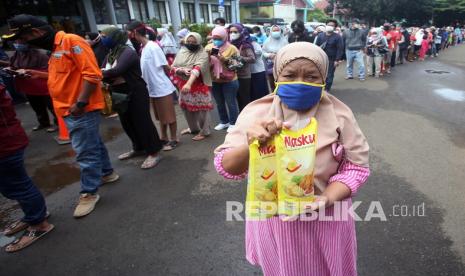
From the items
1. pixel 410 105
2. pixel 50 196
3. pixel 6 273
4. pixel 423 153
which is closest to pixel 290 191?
pixel 6 273

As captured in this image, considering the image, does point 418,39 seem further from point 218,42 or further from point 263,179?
point 263,179

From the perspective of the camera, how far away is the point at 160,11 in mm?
22781

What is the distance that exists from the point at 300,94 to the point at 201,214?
217cm

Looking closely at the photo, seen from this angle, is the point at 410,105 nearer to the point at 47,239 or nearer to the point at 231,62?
the point at 231,62

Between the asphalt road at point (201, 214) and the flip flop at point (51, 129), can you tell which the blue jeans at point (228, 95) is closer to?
the asphalt road at point (201, 214)

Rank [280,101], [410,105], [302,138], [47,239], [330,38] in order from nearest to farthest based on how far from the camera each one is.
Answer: [302,138]
[280,101]
[47,239]
[410,105]
[330,38]

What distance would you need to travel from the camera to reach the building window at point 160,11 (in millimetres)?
22438

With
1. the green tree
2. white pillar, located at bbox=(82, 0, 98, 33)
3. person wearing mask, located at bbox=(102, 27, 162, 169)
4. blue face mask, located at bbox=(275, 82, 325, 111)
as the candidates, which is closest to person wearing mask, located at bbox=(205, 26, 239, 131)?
person wearing mask, located at bbox=(102, 27, 162, 169)

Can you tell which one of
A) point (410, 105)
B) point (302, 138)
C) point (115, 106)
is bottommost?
point (410, 105)

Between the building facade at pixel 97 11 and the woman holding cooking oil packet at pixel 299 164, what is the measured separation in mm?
8191

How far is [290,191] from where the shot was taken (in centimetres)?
114

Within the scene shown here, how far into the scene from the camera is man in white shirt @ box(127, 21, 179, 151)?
4.02 metres

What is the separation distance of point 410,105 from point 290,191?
6764mm

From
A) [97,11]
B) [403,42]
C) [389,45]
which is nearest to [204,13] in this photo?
[97,11]
